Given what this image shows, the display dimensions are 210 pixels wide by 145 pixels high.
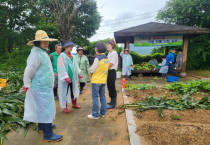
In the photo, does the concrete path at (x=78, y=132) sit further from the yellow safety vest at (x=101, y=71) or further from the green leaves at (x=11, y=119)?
the yellow safety vest at (x=101, y=71)

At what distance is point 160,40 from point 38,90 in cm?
920

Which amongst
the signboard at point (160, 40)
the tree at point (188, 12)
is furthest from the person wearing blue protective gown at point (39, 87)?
the tree at point (188, 12)

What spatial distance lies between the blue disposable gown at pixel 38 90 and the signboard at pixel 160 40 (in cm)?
843

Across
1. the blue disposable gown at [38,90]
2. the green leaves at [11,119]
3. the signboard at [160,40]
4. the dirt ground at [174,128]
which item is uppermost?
the signboard at [160,40]

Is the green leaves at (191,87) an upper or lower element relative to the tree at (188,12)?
lower

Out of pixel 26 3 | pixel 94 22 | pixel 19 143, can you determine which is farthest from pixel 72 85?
pixel 94 22

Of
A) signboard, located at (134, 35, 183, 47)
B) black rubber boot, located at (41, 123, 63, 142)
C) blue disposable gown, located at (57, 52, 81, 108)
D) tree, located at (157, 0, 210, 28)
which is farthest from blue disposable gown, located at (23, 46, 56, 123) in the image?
tree, located at (157, 0, 210, 28)

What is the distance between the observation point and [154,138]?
2307 mm

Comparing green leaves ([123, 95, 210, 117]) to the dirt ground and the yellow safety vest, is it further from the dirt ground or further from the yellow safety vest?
the yellow safety vest

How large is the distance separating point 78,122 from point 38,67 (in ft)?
5.12

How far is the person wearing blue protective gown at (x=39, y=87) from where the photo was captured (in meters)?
2.22

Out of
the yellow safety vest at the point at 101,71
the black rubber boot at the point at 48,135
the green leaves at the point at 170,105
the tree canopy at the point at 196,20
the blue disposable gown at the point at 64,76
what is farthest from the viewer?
the tree canopy at the point at 196,20

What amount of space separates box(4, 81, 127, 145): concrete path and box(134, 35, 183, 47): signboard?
7669 millimetres

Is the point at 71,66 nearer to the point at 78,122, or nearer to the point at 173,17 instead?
the point at 78,122
